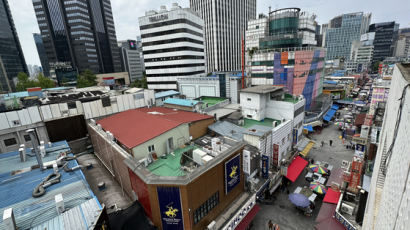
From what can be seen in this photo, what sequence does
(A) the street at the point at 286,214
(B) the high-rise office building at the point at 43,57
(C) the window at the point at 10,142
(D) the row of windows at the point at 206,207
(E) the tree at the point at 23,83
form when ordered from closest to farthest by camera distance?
(D) the row of windows at the point at 206,207 → (A) the street at the point at 286,214 → (C) the window at the point at 10,142 → (E) the tree at the point at 23,83 → (B) the high-rise office building at the point at 43,57

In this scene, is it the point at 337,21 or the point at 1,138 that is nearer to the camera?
the point at 1,138

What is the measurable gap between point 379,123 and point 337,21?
236 m

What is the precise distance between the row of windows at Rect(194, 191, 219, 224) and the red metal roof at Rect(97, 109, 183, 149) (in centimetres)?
751

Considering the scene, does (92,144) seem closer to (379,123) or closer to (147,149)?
(147,149)

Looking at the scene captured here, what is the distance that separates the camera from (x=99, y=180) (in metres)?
17.7

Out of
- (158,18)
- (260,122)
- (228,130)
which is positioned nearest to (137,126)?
(228,130)

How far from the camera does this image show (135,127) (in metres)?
19.2

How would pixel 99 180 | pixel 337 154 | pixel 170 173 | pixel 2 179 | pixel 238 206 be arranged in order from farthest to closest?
pixel 337 154 → pixel 99 180 → pixel 238 206 → pixel 170 173 → pixel 2 179

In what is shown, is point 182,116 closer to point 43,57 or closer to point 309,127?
point 309,127

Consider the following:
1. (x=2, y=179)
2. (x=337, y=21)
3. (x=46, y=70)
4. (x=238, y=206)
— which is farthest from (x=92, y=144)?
(x=337, y=21)

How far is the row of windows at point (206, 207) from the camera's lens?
12722 millimetres

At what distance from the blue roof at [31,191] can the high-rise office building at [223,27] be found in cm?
9310

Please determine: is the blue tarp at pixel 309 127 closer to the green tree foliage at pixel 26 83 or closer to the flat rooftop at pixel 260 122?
the flat rooftop at pixel 260 122

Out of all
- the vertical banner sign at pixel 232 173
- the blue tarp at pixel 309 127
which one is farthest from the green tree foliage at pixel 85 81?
the blue tarp at pixel 309 127
